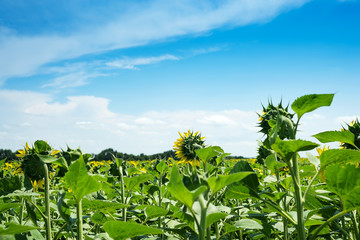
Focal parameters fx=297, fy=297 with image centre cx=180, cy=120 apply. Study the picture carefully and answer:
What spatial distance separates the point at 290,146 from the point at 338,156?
351 millimetres

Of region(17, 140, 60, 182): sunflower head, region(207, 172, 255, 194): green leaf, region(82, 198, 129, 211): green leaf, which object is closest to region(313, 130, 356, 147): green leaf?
region(207, 172, 255, 194): green leaf

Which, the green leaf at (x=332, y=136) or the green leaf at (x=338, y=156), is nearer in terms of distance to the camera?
the green leaf at (x=338, y=156)

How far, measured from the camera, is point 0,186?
201 cm

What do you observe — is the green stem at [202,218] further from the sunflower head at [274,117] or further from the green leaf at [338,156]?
the green leaf at [338,156]

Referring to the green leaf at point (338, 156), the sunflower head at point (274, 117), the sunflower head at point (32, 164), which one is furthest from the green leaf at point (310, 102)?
the sunflower head at point (32, 164)

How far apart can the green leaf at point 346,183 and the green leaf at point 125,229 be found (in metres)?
0.89

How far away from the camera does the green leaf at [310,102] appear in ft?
5.04

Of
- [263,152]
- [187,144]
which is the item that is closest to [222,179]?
[187,144]

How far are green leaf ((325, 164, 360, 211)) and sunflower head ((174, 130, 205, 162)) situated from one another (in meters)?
2.81

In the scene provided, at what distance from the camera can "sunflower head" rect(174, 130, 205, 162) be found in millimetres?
4312

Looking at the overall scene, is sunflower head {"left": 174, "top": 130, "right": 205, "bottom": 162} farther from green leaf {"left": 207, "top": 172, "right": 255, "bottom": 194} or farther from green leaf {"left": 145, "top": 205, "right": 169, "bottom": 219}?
green leaf {"left": 207, "top": 172, "right": 255, "bottom": 194}

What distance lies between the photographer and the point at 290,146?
1.39 metres

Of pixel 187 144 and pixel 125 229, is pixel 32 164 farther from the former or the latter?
pixel 187 144

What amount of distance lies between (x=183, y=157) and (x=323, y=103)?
3.10 meters
